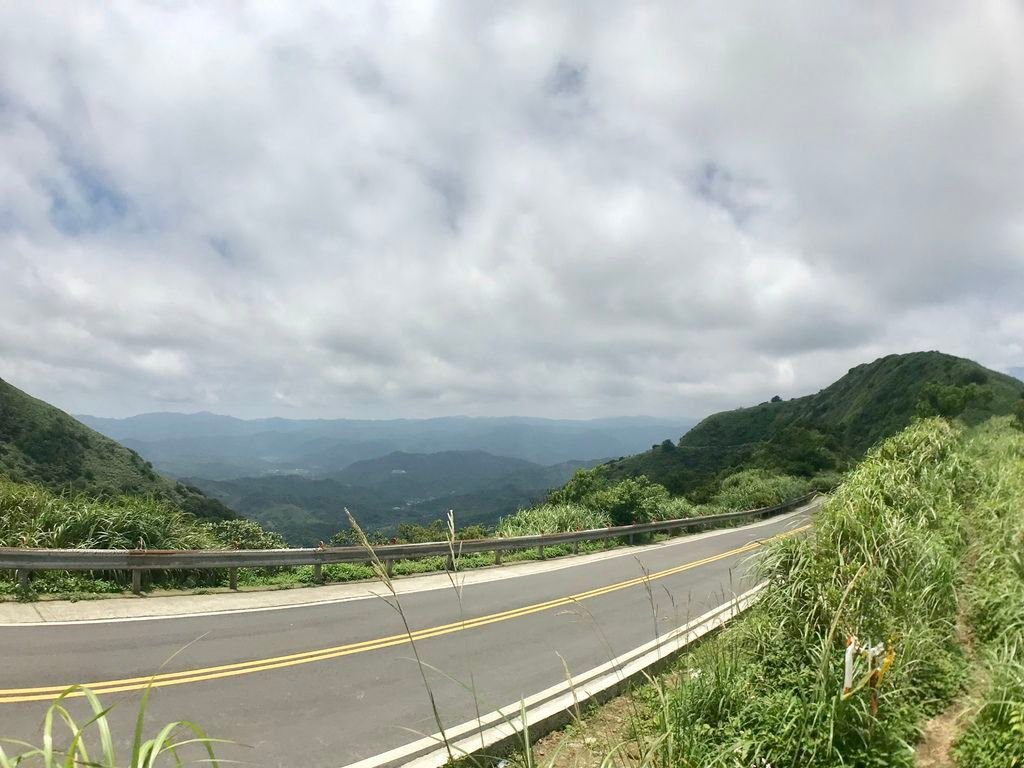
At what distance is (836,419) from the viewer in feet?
347

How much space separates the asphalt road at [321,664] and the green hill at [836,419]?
33.2 m

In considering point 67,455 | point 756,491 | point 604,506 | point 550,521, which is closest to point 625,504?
point 604,506

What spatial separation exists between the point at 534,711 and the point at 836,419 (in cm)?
11719

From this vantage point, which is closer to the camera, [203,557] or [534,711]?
[534,711]

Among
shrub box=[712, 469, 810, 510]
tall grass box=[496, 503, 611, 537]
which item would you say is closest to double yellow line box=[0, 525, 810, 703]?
tall grass box=[496, 503, 611, 537]

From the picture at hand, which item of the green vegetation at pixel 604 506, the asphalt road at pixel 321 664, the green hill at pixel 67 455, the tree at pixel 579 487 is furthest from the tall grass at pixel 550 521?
the green hill at pixel 67 455

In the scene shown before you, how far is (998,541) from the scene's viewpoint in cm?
690

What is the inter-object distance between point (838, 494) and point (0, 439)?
86685mm

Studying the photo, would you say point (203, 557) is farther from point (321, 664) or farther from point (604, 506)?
point (604, 506)

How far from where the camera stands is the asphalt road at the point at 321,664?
5344 millimetres

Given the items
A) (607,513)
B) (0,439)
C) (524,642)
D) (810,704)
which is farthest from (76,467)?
(810,704)

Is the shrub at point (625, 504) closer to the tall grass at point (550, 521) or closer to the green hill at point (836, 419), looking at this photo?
the tall grass at point (550, 521)

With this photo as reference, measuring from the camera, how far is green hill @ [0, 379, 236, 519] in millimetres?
60781

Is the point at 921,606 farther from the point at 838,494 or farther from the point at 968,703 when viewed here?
the point at 838,494
